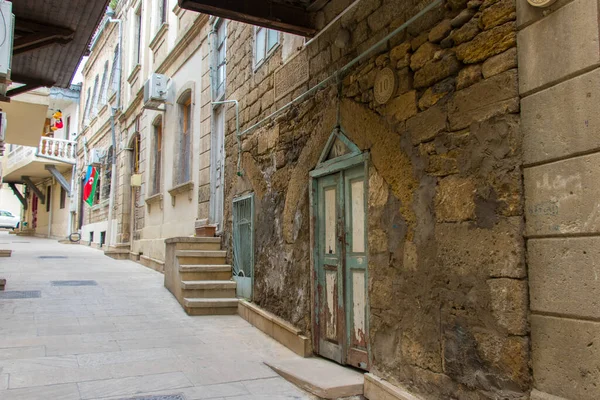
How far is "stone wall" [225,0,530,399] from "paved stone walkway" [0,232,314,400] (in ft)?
3.88

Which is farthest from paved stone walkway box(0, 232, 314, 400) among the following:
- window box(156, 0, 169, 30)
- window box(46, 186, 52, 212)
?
window box(46, 186, 52, 212)

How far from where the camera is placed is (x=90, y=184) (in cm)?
1847

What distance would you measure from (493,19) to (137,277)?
806cm

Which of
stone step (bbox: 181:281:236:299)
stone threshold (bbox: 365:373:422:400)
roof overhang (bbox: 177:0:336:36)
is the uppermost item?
roof overhang (bbox: 177:0:336:36)

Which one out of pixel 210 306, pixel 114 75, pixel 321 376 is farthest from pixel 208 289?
pixel 114 75

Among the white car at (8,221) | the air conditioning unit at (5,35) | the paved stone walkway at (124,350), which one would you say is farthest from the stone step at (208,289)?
the white car at (8,221)

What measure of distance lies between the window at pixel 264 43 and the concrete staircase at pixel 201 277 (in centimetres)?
278

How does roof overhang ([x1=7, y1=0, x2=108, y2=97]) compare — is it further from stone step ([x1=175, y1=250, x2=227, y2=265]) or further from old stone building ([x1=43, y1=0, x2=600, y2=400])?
stone step ([x1=175, y1=250, x2=227, y2=265])

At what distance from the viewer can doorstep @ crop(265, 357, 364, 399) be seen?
3707mm

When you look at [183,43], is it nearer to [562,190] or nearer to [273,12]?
[273,12]

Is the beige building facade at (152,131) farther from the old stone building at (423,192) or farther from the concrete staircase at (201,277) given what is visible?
the old stone building at (423,192)

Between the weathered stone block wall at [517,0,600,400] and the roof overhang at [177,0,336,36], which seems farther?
the roof overhang at [177,0,336,36]

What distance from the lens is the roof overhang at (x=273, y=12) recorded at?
4.54 m

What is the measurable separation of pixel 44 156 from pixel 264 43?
750 inches
